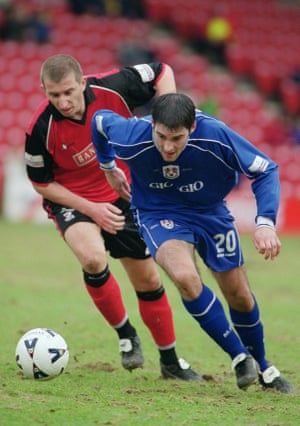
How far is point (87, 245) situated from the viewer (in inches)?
245

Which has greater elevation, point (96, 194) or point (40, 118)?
point (40, 118)

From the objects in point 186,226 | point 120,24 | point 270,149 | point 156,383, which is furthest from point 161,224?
point 120,24

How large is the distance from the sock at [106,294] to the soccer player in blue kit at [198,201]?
0.66m

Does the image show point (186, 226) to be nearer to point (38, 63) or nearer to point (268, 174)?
point (268, 174)

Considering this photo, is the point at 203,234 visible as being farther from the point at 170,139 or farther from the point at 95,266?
the point at 95,266

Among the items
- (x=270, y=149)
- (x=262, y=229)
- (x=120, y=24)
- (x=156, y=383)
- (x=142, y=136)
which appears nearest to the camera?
(x=262, y=229)

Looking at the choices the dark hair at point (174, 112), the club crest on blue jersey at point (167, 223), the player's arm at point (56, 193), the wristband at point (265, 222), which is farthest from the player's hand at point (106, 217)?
the wristband at point (265, 222)

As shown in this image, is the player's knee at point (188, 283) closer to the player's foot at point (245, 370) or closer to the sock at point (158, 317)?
the player's foot at point (245, 370)

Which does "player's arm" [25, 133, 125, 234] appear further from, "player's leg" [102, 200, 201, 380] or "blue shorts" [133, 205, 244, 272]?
"blue shorts" [133, 205, 244, 272]

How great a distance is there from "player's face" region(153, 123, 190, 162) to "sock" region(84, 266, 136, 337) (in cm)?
134

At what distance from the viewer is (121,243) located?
6590 mm

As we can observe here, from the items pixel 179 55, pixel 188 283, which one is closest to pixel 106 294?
pixel 188 283

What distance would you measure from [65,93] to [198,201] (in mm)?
1245

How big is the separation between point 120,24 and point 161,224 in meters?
17.5
